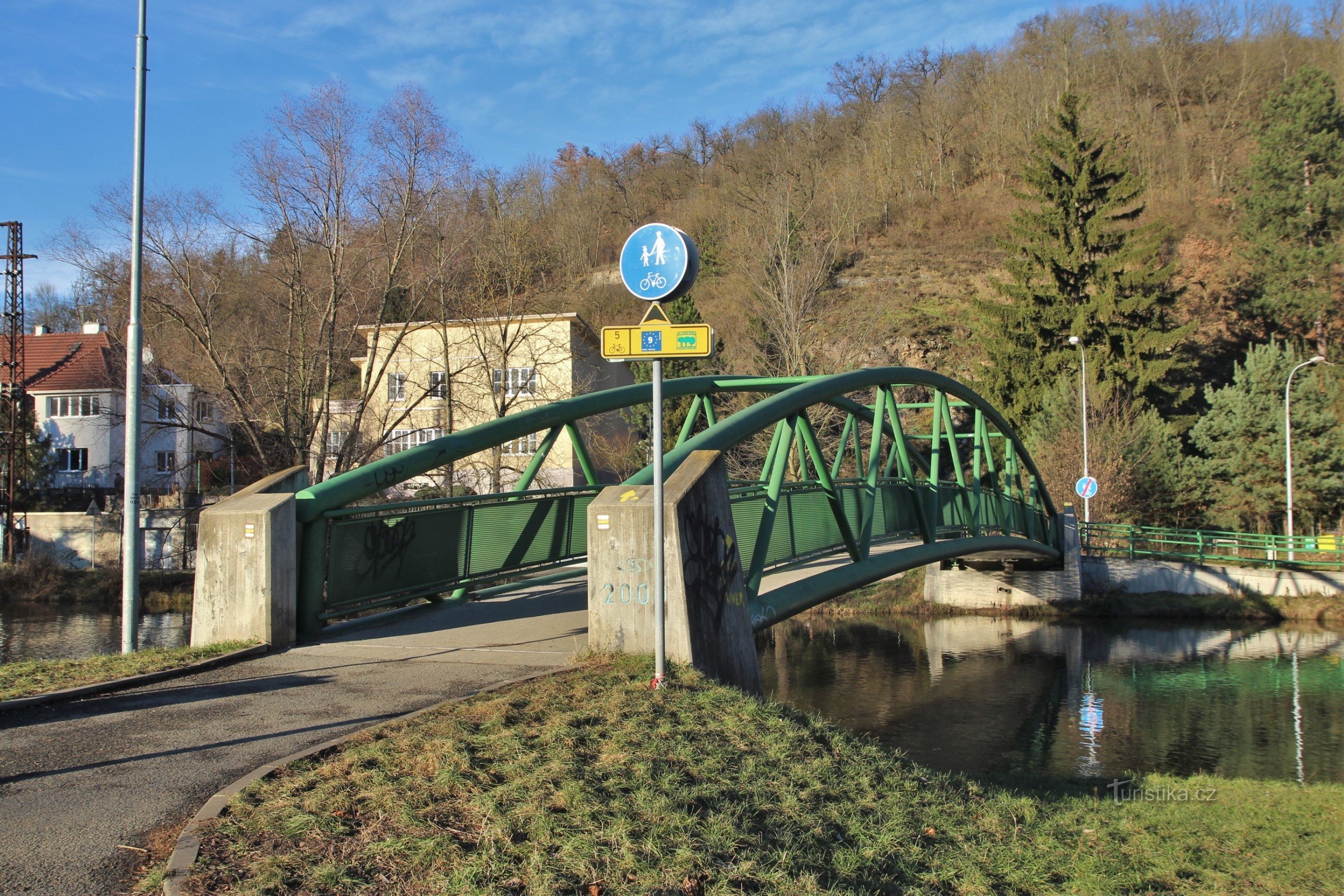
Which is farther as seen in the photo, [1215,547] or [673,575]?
[1215,547]

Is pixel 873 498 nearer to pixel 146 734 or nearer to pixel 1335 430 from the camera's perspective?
pixel 146 734

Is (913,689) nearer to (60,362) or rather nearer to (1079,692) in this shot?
(1079,692)

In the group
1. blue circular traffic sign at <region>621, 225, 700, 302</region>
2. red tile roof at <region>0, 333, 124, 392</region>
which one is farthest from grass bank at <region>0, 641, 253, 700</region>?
red tile roof at <region>0, 333, 124, 392</region>

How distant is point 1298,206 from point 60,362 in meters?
61.5

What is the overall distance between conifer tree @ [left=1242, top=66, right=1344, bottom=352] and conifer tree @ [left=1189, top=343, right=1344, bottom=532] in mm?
6806

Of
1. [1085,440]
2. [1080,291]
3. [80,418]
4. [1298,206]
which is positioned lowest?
[1085,440]

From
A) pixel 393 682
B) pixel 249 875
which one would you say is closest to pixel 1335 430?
pixel 393 682

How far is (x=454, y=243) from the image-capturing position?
28.0m

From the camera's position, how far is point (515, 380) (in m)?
31.5

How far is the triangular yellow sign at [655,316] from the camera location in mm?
6953

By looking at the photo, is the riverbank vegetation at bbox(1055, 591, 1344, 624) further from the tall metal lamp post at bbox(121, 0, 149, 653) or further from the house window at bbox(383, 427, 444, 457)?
the tall metal lamp post at bbox(121, 0, 149, 653)

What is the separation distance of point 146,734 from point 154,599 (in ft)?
88.9

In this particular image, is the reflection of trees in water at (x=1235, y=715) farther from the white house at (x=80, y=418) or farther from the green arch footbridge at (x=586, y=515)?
the white house at (x=80, y=418)

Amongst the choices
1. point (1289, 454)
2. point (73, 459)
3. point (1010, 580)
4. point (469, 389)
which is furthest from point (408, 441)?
point (1289, 454)
